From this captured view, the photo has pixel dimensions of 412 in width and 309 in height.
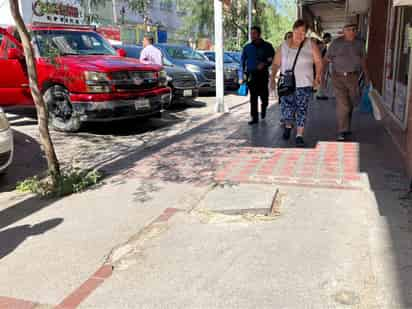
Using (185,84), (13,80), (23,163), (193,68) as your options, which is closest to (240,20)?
(193,68)

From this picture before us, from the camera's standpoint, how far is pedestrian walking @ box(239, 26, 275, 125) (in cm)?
848

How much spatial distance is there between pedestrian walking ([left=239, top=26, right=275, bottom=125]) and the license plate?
80.2 inches

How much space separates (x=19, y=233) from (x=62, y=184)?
1.11m

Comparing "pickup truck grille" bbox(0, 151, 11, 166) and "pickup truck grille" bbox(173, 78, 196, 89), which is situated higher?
"pickup truck grille" bbox(173, 78, 196, 89)

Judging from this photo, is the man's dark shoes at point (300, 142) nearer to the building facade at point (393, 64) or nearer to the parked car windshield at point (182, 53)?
the building facade at point (393, 64)

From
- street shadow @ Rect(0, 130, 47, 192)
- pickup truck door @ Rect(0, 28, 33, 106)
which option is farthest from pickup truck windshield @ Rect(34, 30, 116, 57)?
street shadow @ Rect(0, 130, 47, 192)

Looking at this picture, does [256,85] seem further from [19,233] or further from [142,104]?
[19,233]

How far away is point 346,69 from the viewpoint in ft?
22.7

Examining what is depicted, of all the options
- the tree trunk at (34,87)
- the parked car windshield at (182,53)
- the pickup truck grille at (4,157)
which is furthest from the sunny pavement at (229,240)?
Result: the parked car windshield at (182,53)

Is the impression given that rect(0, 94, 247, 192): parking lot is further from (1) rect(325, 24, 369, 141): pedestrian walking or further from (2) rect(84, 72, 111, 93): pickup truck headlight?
(1) rect(325, 24, 369, 141): pedestrian walking

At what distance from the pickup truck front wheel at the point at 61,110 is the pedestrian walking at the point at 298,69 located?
382cm

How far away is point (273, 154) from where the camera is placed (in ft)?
20.8

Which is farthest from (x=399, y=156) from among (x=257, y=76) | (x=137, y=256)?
(x=137, y=256)

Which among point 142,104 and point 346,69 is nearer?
point 346,69
